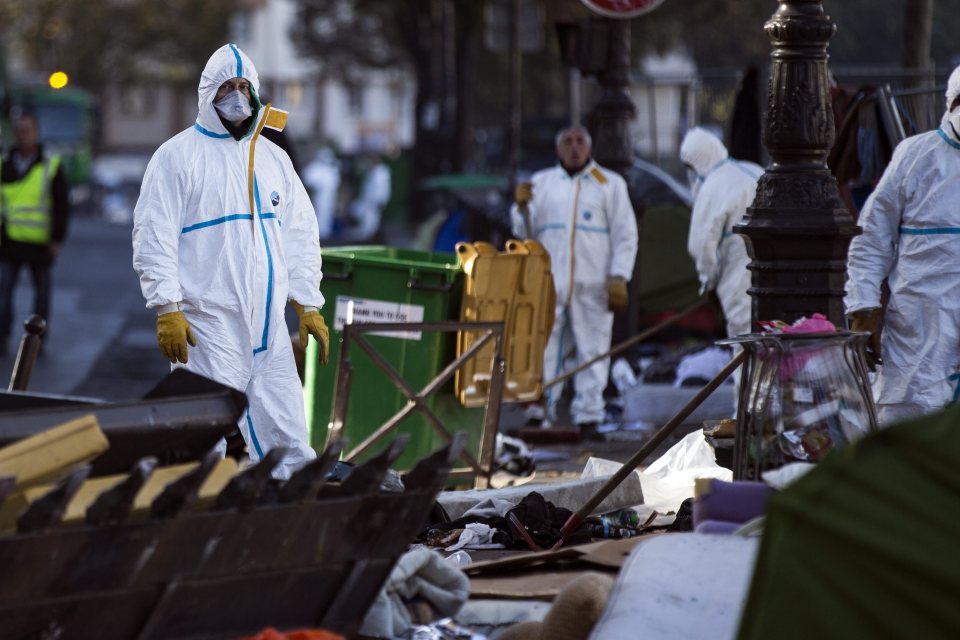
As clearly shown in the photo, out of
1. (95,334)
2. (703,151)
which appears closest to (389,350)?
(703,151)

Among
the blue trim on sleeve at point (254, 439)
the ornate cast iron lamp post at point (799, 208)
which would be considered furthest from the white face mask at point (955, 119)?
the blue trim on sleeve at point (254, 439)

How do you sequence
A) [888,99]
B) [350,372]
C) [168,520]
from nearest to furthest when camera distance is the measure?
[168,520]
[350,372]
[888,99]

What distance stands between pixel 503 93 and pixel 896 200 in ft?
175

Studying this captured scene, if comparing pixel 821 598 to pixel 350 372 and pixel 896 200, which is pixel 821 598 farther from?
pixel 350 372

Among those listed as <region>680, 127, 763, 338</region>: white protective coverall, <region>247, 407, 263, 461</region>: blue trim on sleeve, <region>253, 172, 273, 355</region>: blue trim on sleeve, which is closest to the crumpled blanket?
<region>247, 407, 263, 461</region>: blue trim on sleeve

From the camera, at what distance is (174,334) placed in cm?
676

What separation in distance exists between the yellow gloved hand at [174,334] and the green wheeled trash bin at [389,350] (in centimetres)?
234

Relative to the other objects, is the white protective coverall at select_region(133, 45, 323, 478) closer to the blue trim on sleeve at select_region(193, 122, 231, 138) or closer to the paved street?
the blue trim on sleeve at select_region(193, 122, 231, 138)

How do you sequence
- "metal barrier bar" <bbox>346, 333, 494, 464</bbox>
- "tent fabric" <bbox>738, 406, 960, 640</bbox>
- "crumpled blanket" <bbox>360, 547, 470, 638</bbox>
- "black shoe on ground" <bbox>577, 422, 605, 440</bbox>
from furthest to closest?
"black shoe on ground" <bbox>577, 422, 605, 440</bbox> < "metal barrier bar" <bbox>346, 333, 494, 464</bbox> < "crumpled blanket" <bbox>360, 547, 470, 638</bbox> < "tent fabric" <bbox>738, 406, 960, 640</bbox>

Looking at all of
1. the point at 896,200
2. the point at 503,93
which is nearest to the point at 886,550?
the point at 896,200

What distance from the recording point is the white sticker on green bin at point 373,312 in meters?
9.13

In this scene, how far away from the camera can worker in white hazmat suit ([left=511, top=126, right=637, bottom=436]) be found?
11.5m

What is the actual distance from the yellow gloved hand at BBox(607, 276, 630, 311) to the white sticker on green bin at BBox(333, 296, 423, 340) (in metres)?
2.60

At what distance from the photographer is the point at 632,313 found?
1295 centimetres
